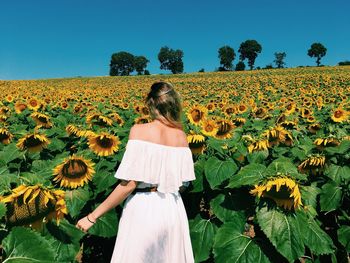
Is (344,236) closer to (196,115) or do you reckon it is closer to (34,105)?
(196,115)

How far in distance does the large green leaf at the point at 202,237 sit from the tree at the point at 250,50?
95.7 metres

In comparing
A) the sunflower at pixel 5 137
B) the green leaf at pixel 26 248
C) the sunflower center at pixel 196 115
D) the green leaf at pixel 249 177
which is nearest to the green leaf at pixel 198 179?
the green leaf at pixel 249 177

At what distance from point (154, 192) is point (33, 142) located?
1.81 m

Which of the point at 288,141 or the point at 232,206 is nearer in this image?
the point at 232,206

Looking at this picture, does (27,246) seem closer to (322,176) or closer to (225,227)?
(225,227)

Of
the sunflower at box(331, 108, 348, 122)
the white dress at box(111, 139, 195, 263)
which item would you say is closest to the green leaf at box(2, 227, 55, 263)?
the white dress at box(111, 139, 195, 263)

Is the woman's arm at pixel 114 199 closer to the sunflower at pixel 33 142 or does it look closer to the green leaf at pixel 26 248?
the green leaf at pixel 26 248

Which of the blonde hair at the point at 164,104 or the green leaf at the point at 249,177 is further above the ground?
the blonde hair at the point at 164,104

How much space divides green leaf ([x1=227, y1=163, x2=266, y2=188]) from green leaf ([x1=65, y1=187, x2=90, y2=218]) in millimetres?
1141

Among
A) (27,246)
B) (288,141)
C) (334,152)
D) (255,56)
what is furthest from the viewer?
(255,56)

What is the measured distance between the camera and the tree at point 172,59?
99.8m

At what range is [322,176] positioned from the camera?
3.71m

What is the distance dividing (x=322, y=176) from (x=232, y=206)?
44.5 inches

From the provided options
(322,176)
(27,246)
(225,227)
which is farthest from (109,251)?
(27,246)
